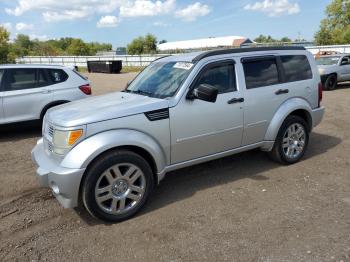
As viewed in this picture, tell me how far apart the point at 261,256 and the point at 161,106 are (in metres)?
1.98

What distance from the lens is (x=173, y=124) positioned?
424cm

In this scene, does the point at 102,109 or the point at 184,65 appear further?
the point at 184,65

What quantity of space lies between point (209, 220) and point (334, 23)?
73.6m

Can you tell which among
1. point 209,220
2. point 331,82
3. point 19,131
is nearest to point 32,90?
point 19,131

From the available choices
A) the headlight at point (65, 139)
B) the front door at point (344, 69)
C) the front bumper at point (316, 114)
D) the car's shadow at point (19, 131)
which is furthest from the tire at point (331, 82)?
the headlight at point (65, 139)

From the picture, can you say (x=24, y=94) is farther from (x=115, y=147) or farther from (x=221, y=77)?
(x=221, y=77)

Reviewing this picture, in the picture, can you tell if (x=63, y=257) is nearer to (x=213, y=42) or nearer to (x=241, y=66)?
(x=241, y=66)

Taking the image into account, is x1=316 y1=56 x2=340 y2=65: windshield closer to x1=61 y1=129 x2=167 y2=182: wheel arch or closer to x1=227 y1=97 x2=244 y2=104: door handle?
x1=227 y1=97 x2=244 y2=104: door handle

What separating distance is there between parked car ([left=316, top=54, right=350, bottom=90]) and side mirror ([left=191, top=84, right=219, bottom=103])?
1243 cm

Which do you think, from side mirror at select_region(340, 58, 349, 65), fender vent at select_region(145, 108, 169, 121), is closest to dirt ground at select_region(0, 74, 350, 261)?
fender vent at select_region(145, 108, 169, 121)

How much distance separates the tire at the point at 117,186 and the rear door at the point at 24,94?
4645 millimetres

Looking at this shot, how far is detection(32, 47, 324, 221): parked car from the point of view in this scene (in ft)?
12.3

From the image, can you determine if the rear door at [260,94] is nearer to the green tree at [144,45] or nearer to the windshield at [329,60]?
the windshield at [329,60]

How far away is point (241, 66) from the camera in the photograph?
4906 mm
